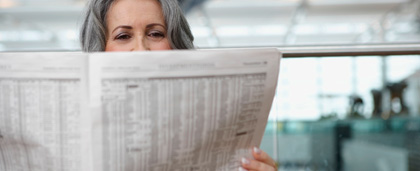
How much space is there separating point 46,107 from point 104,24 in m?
0.35

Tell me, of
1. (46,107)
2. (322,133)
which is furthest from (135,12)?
(322,133)

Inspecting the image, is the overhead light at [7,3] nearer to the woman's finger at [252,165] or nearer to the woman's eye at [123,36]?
the woman's eye at [123,36]

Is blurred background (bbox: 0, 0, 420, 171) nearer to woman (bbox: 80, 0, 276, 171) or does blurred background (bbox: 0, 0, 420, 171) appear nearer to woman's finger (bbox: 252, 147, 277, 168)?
woman (bbox: 80, 0, 276, 171)

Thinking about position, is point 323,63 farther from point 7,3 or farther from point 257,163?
point 7,3

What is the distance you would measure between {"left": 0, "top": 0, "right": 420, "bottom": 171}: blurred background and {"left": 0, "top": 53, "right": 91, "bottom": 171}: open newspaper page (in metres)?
0.39

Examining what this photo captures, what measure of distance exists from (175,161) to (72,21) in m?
6.55

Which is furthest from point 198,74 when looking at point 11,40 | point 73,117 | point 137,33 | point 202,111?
point 11,40

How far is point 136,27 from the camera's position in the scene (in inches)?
32.6

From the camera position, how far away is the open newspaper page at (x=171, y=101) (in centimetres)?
55

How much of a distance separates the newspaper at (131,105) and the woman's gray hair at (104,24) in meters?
0.30

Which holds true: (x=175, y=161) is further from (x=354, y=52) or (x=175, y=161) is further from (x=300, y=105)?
(x=300, y=105)

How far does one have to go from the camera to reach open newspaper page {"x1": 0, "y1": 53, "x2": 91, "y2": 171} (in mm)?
572

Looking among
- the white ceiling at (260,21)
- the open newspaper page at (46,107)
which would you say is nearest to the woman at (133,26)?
the open newspaper page at (46,107)

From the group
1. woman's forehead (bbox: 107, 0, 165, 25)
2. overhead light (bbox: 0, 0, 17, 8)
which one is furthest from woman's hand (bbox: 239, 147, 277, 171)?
overhead light (bbox: 0, 0, 17, 8)
